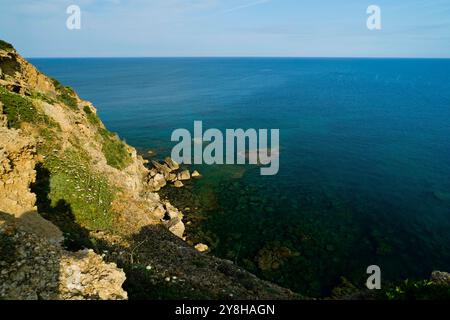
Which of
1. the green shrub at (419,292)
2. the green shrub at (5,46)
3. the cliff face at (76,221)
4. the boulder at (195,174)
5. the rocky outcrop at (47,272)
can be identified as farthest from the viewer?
the boulder at (195,174)

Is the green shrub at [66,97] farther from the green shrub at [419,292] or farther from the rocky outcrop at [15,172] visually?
the green shrub at [419,292]

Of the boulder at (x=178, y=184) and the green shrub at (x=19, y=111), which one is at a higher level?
the green shrub at (x=19, y=111)

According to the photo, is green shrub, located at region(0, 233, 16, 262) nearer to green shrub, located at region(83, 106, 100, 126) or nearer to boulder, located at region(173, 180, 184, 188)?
green shrub, located at region(83, 106, 100, 126)

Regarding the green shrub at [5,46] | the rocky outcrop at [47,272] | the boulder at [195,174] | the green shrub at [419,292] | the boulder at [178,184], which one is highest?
the green shrub at [5,46]

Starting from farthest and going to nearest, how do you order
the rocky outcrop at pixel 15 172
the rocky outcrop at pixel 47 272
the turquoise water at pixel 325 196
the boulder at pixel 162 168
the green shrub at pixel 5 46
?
the boulder at pixel 162 168, the green shrub at pixel 5 46, the turquoise water at pixel 325 196, the rocky outcrop at pixel 15 172, the rocky outcrop at pixel 47 272

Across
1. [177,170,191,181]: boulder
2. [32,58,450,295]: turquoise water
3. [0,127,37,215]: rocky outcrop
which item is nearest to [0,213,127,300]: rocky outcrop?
[0,127,37,215]: rocky outcrop

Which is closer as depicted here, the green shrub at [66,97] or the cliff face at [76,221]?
the cliff face at [76,221]

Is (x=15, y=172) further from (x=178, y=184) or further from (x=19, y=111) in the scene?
(x=178, y=184)

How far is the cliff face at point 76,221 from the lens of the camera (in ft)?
44.2

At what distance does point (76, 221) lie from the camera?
25422 millimetres

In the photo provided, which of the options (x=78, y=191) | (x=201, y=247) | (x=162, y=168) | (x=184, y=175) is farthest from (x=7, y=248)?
(x=162, y=168)

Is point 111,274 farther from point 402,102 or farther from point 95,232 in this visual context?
point 402,102

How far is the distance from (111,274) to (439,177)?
201ft

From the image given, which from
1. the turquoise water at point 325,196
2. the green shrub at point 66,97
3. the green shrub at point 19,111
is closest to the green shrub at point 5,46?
the green shrub at point 66,97
